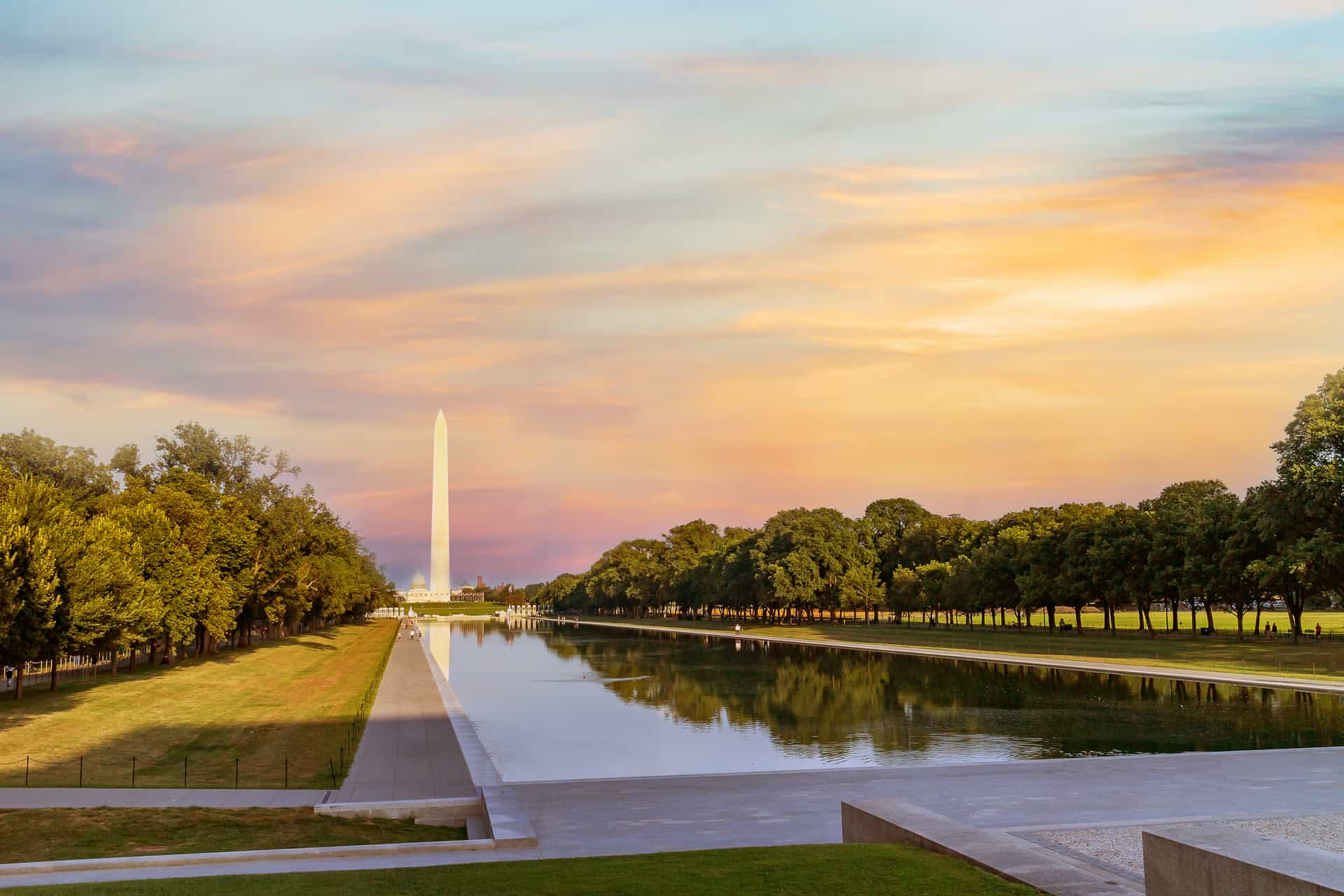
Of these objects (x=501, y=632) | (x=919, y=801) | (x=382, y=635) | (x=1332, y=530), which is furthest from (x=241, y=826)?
(x=501, y=632)

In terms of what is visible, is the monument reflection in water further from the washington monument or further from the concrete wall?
the washington monument

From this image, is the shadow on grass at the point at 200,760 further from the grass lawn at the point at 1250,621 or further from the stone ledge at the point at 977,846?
the grass lawn at the point at 1250,621

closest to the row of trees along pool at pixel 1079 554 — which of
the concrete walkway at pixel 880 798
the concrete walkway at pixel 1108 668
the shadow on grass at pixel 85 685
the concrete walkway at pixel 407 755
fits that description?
the concrete walkway at pixel 1108 668

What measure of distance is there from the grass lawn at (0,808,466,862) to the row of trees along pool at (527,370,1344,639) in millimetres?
44922

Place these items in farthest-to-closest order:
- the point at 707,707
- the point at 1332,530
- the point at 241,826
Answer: the point at 1332,530 < the point at 707,707 < the point at 241,826

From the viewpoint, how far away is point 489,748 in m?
32.4

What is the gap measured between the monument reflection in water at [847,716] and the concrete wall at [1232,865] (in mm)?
18292

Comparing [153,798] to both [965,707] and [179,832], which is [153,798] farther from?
[965,707]

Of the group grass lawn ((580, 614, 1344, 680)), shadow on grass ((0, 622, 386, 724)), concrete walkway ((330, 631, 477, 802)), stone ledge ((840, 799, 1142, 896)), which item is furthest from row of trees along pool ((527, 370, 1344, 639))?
shadow on grass ((0, 622, 386, 724))

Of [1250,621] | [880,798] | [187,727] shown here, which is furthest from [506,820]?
[1250,621]

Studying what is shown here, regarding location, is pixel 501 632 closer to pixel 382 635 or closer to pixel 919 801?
pixel 382 635

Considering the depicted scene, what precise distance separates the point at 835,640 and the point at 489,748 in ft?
169

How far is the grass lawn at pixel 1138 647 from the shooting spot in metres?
49.0

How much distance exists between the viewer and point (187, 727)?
1411 inches
